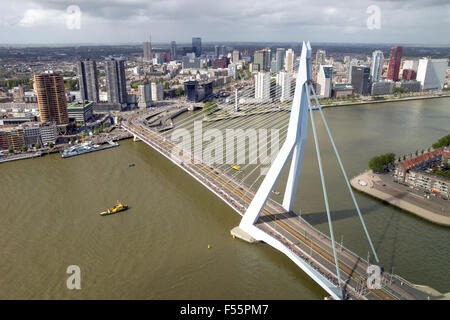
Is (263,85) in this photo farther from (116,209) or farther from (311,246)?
(311,246)

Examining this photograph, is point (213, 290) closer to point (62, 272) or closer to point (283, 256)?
point (283, 256)

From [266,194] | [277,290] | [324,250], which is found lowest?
[277,290]

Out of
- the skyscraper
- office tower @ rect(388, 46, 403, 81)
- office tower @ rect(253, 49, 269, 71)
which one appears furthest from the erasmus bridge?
office tower @ rect(253, 49, 269, 71)

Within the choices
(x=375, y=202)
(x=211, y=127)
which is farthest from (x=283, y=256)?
(x=211, y=127)

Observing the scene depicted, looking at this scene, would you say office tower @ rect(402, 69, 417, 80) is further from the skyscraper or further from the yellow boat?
the yellow boat

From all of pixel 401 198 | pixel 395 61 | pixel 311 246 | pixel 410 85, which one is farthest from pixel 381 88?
pixel 311 246

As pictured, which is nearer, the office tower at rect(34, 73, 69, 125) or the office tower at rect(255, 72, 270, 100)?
the office tower at rect(34, 73, 69, 125)
